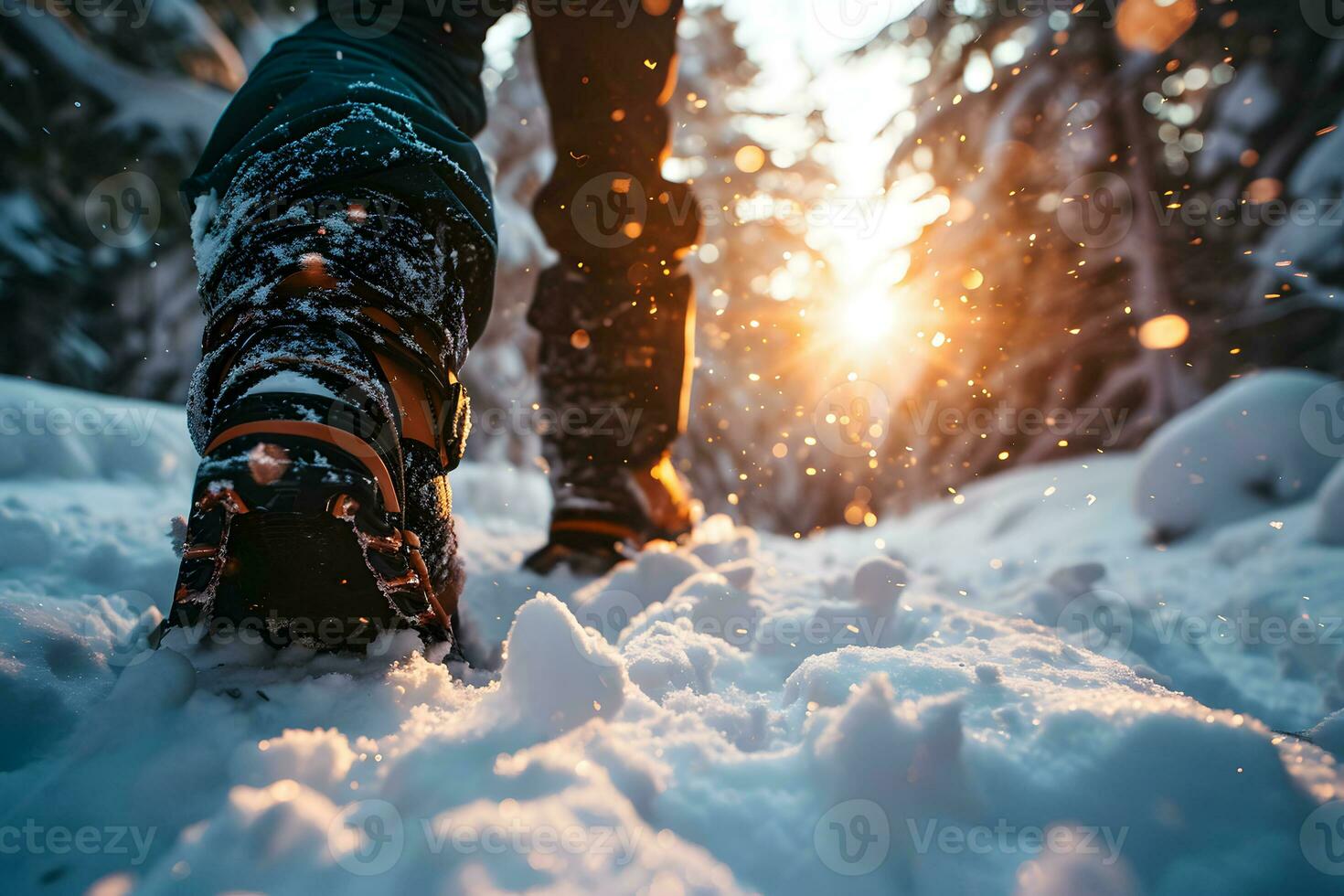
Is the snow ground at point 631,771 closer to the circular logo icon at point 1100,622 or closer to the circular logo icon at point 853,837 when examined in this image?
the circular logo icon at point 853,837

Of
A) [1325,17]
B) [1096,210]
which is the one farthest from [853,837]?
[1096,210]

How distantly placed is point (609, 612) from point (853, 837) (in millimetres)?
810

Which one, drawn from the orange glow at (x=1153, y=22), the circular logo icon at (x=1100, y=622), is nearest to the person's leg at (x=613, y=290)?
the circular logo icon at (x=1100, y=622)

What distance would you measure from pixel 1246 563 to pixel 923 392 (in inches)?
151

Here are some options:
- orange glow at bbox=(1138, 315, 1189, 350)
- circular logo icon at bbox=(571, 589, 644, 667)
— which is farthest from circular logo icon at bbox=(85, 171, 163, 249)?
orange glow at bbox=(1138, 315, 1189, 350)

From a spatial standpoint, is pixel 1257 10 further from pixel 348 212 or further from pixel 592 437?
pixel 348 212

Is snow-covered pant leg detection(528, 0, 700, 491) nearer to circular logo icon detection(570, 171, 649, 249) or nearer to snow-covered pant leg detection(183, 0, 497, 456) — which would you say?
circular logo icon detection(570, 171, 649, 249)

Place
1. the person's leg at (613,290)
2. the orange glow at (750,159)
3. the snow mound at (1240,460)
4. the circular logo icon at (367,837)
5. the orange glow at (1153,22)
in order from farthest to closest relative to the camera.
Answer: the orange glow at (750,159)
the orange glow at (1153,22)
the snow mound at (1240,460)
the person's leg at (613,290)
the circular logo icon at (367,837)

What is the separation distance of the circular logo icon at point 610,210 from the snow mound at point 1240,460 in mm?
2014

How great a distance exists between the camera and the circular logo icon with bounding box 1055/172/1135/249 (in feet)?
12.8

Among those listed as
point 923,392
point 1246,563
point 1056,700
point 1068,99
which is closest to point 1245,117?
point 1068,99

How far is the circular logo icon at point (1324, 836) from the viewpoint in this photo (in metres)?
0.42

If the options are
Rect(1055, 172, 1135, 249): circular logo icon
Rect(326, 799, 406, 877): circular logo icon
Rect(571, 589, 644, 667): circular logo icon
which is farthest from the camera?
Rect(1055, 172, 1135, 249): circular logo icon

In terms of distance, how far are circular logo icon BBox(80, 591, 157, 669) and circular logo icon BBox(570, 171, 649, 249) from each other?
130 centimetres
